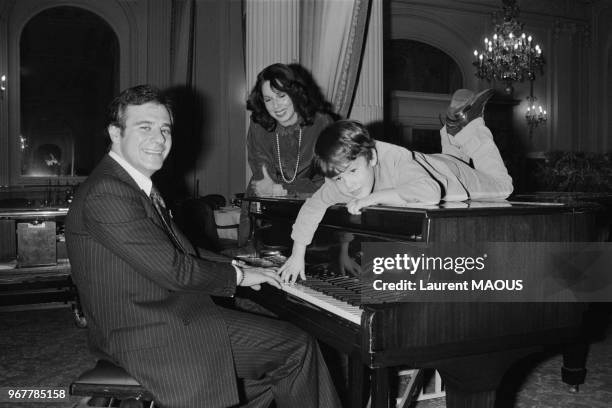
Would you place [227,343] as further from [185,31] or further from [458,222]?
[185,31]

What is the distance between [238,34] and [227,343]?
852 centimetres

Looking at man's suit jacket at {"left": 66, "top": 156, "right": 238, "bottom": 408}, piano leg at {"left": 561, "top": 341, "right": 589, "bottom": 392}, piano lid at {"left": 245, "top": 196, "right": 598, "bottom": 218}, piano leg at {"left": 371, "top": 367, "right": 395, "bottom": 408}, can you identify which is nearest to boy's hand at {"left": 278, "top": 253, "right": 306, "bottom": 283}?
piano lid at {"left": 245, "top": 196, "right": 598, "bottom": 218}

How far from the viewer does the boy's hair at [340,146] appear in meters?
1.74

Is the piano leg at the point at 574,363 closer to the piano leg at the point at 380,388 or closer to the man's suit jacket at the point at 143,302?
the piano leg at the point at 380,388

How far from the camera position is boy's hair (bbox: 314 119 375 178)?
1736 mm

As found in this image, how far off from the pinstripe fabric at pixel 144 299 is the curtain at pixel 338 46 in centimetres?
230

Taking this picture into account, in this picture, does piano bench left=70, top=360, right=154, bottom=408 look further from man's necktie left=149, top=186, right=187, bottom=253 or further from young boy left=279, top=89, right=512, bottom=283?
young boy left=279, top=89, right=512, bottom=283

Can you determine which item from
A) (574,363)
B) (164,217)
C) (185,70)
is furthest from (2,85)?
(574,363)

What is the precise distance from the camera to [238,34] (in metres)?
9.34

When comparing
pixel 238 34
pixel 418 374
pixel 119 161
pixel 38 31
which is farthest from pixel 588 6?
pixel 119 161

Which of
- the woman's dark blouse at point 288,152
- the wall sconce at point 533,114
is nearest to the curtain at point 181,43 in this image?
the woman's dark blouse at point 288,152

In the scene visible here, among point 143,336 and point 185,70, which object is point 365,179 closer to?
point 143,336

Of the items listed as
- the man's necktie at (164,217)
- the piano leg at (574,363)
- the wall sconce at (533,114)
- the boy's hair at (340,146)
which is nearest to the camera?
the boy's hair at (340,146)

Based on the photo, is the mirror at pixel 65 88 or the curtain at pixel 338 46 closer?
the curtain at pixel 338 46
